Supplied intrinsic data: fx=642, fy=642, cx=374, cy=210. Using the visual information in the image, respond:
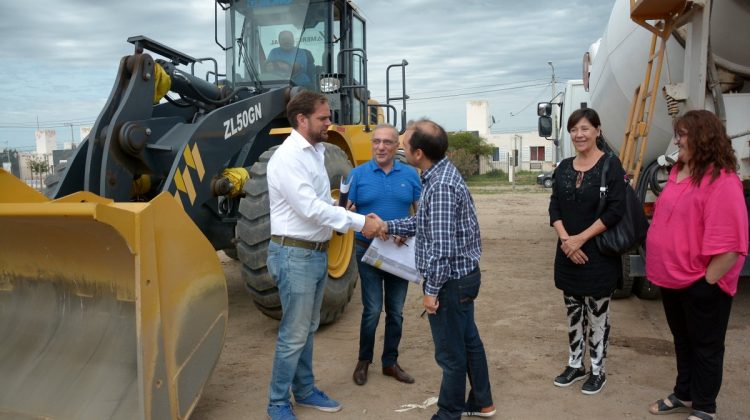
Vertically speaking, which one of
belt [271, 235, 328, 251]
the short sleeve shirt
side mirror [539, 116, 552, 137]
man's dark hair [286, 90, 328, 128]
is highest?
side mirror [539, 116, 552, 137]

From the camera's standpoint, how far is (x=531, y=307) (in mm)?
6008

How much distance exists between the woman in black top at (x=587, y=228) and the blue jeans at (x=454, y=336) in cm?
81

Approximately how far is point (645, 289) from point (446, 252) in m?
3.78

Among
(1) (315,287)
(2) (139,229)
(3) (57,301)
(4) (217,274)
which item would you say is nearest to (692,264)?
(1) (315,287)

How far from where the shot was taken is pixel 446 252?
10.4ft

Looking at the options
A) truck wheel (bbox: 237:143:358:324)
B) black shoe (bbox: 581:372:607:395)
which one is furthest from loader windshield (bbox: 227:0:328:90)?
black shoe (bbox: 581:372:607:395)

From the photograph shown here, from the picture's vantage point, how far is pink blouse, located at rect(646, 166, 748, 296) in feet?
10.6

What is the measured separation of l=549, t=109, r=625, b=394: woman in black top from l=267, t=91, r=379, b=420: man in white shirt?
1275mm

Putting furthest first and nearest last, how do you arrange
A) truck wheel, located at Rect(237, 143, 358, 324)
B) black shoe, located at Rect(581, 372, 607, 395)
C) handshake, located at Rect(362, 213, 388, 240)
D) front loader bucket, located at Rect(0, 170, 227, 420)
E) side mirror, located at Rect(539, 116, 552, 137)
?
1. side mirror, located at Rect(539, 116, 552, 137)
2. truck wheel, located at Rect(237, 143, 358, 324)
3. black shoe, located at Rect(581, 372, 607, 395)
4. handshake, located at Rect(362, 213, 388, 240)
5. front loader bucket, located at Rect(0, 170, 227, 420)

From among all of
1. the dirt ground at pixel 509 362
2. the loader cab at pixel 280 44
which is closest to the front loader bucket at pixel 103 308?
the dirt ground at pixel 509 362

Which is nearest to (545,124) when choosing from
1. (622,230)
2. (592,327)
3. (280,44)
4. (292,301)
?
(280,44)

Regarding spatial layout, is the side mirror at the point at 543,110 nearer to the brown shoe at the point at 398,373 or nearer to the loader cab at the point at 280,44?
the loader cab at the point at 280,44

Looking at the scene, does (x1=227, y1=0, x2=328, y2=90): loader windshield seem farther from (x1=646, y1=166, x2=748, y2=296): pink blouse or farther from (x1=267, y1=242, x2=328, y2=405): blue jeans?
(x1=646, y1=166, x2=748, y2=296): pink blouse

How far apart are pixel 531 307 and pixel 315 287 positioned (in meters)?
3.06
